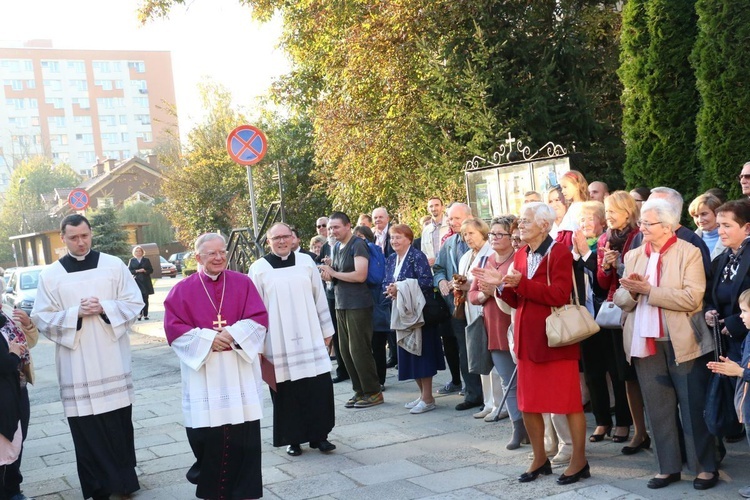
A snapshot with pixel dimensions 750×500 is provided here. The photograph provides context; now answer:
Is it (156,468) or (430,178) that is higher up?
(430,178)

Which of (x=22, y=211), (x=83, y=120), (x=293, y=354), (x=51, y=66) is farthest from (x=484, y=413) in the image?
(x=51, y=66)

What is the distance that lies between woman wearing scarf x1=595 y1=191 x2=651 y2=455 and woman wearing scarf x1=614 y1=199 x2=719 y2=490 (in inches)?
16.7

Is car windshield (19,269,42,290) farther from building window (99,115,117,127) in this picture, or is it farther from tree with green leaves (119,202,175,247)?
building window (99,115,117,127)

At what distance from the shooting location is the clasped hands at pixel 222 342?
5602 mm

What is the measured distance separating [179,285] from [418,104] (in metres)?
10.2

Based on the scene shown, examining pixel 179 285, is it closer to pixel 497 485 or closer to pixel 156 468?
pixel 156 468

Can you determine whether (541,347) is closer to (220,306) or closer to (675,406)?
(675,406)

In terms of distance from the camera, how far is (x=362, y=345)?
28.5 ft

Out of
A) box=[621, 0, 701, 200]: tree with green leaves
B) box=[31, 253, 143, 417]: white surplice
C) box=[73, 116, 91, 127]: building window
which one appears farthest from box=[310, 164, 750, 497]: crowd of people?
box=[73, 116, 91, 127]: building window

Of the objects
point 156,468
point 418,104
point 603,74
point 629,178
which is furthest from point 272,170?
point 156,468

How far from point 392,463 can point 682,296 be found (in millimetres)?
2628

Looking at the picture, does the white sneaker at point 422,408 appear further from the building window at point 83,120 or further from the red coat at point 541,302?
the building window at point 83,120

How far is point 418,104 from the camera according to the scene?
15.4 metres

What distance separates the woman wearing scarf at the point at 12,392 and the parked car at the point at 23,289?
18.2 meters
